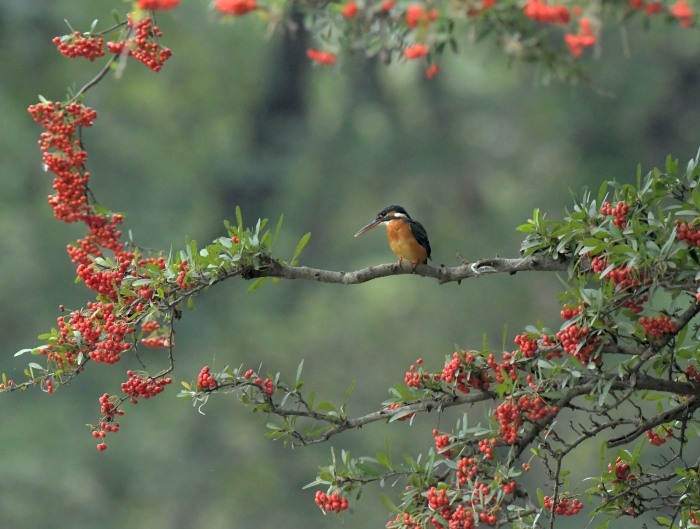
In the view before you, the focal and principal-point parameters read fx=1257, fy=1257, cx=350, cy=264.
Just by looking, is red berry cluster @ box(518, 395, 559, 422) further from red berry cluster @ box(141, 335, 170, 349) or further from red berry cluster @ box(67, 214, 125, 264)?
red berry cluster @ box(67, 214, 125, 264)

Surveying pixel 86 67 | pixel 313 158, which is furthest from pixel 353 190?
pixel 86 67

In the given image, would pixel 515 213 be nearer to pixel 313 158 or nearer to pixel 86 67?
pixel 313 158

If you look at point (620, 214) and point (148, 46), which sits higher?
point (148, 46)

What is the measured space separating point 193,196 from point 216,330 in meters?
1.77

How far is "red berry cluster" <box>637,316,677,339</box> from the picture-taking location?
11.4 feet

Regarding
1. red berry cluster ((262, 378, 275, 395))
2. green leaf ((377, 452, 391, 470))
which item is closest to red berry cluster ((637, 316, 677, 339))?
green leaf ((377, 452, 391, 470))

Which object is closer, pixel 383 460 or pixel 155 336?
pixel 383 460

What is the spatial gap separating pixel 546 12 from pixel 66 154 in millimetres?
2015

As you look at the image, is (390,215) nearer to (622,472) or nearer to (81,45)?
(81,45)

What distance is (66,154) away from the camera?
4.25 metres

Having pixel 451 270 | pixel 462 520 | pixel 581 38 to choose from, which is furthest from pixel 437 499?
pixel 581 38

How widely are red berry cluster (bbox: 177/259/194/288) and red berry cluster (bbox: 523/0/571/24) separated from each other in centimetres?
142

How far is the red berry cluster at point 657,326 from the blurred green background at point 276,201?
10.4 meters

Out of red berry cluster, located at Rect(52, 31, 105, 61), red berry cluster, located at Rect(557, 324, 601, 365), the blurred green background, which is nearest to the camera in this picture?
red berry cluster, located at Rect(557, 324, 601, 365)
